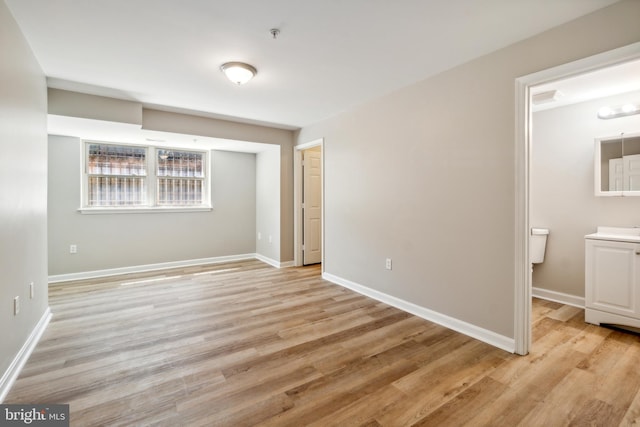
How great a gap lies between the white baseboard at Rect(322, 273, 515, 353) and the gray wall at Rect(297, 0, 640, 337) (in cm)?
5

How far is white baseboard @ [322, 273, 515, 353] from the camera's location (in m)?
2.40

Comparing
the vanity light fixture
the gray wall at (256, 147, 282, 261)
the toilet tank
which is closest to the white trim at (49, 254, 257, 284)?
the gray wall at (256, 147, 282, 261)

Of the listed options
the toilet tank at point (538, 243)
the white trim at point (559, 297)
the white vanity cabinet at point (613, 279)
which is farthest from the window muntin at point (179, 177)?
the white vanity cabinet at point (613, 279)

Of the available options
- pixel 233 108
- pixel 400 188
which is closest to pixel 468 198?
pixel 400 188

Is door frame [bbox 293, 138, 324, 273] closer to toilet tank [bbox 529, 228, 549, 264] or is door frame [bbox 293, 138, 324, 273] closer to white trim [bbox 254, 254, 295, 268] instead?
white trim [bbox 254, 254, 295, 268]

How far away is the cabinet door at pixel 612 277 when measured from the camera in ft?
8.59

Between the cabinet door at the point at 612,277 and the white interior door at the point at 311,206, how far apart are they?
378 cm

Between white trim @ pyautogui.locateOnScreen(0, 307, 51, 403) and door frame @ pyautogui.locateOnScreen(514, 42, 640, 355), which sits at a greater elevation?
door frame @ pyautogui.locateOnScreen(514, 42, 640, 355)

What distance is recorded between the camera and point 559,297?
3.45m

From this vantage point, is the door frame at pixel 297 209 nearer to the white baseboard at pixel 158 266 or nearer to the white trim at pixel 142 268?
the white baseboard at pixel 158 266
